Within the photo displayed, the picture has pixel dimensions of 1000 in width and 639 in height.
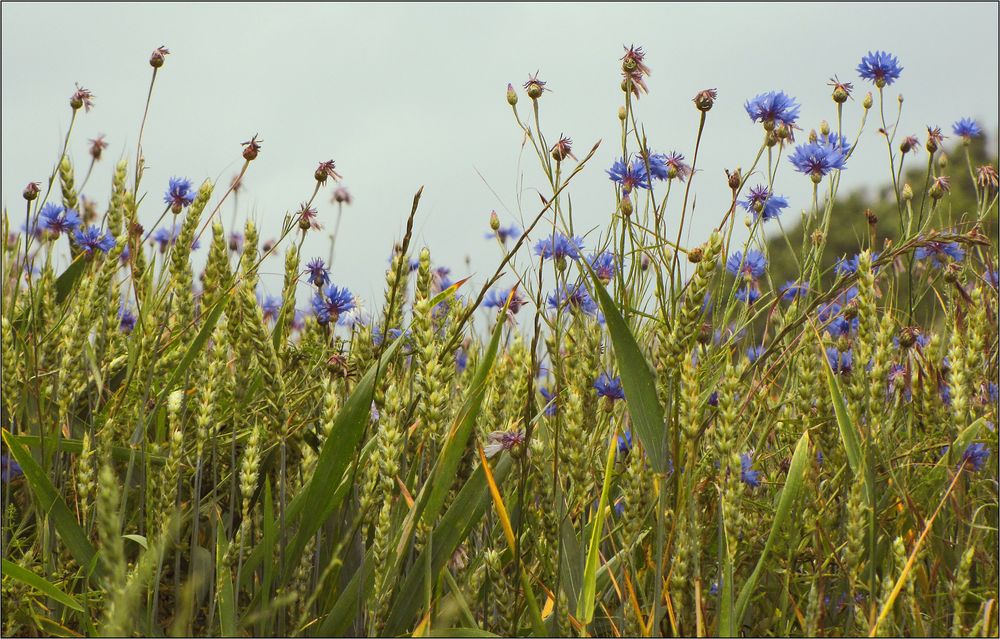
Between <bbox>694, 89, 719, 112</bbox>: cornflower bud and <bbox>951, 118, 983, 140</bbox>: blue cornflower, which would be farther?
<bbox>951, 118, 983, 140</bbox>: blue cornflower

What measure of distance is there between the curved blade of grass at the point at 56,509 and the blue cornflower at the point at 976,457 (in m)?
1.72

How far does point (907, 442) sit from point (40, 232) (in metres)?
2.72

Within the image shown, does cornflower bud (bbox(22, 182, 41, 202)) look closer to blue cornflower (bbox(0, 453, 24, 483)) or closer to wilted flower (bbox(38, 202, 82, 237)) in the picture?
wilted flower (bbox(38, 202, 82, 237))

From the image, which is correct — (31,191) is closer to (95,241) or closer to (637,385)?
(95,241)

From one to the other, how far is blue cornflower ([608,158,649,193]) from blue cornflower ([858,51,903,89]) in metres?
1.00

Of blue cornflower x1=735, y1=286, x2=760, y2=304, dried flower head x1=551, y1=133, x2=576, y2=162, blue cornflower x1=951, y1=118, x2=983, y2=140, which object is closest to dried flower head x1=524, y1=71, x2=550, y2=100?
dried flower head x1=551, y1=133, x2=576, y2=162

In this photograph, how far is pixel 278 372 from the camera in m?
1.42

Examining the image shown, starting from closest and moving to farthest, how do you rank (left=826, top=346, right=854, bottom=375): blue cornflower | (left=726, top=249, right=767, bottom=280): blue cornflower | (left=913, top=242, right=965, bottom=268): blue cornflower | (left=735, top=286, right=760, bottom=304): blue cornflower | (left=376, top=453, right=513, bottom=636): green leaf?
(left=376, top=453, right=513, bottom=636): green leaf → (left=826, top=346, right=854, bottom=375): blue cornflower → (left=726, top=249, right=767, bottom=280): blue cornflower → (left=913, top=242, right=965, bottom=268): blue cornflower → (left=735, top=286, right=760, bottom=304): blue cornflower

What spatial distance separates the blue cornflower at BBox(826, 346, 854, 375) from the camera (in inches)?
88.7

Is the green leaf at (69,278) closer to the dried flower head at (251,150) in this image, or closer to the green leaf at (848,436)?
the dried flower head at (251,150)

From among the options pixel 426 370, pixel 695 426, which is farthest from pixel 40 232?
pixel 695 426

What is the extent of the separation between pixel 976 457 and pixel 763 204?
0.73m

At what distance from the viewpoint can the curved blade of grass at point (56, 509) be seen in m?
1.63

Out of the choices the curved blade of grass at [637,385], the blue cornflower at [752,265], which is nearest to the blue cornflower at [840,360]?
the blue cornflower at [752,265]
